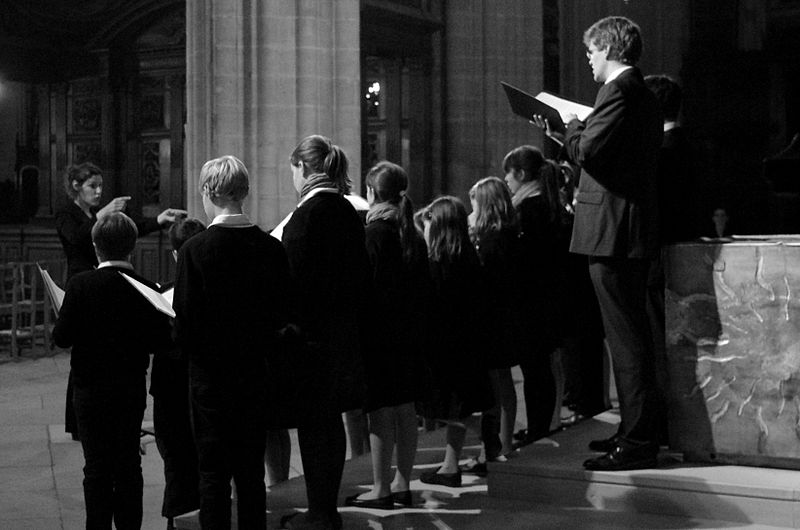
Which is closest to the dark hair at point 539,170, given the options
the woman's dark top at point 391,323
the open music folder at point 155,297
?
the woman's dark top at point 391,323

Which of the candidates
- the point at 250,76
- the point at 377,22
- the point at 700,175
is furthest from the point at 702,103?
the point at 700,175

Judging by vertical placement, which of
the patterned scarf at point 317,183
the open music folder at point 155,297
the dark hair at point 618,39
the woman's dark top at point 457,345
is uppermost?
the dark hair at point 618,39

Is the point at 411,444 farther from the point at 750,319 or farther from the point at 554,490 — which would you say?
the point at 750,319

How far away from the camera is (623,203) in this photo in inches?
218

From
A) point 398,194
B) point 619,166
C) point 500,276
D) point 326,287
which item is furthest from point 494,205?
point 326,287

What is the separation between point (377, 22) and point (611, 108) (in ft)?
25.4

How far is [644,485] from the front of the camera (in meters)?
5.66

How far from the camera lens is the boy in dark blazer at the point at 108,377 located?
516 cm

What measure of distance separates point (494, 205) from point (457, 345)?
0.85m

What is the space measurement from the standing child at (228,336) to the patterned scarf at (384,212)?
0.95m

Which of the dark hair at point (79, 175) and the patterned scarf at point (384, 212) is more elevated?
the dark hair at point (79, 175)

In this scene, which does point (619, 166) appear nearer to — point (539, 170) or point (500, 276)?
point (500, 276)

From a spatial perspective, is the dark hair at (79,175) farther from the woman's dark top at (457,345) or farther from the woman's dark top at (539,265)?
the woman's dark top at (539,265)

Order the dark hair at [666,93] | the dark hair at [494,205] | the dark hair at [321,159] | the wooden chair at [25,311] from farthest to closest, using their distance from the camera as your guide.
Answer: the wooden chair at [25,311] → the dark hair at [494,205] → the dark hair at [666,93] → the dark hair at [321,159]
